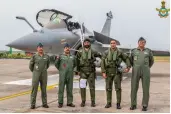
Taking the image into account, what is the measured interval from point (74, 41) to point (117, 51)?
24.9 ft

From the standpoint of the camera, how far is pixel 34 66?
692cm

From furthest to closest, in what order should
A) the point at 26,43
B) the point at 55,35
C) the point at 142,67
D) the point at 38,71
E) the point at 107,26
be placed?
the point at 107,26, the point at 55,35, the point at 26,43, the point at 38,71, the point at 142,67

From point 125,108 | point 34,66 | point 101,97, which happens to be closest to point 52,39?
point 101,97

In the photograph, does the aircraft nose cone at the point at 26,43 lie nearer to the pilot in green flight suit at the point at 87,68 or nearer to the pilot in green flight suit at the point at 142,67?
the pilot in green flight suit at the point at 87,68

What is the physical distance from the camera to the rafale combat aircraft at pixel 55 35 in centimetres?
1239

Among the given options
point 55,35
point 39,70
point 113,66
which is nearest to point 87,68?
point 113,66

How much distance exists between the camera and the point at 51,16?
14.2 meters

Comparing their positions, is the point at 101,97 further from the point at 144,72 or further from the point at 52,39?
the point at 52,39

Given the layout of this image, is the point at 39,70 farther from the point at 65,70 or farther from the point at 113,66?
the point at 113,66

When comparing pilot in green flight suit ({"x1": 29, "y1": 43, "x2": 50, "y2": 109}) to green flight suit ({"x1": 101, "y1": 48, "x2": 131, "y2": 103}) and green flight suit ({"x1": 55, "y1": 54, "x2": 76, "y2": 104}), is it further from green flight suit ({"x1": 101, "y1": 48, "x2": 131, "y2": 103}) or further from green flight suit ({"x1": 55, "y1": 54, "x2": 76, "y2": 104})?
green flight suit ({"x1": 101, "y1": 48, "x2": 131, "y2": 103})

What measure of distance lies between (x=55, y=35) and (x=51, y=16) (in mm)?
1453

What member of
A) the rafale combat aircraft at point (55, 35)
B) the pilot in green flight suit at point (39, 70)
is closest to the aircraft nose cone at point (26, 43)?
the rafale combat aircraft at point (55, 35)

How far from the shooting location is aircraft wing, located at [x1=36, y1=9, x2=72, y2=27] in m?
14.1

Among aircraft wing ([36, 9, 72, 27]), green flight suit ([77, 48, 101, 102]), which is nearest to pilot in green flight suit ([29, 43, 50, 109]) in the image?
green flight suit ([77, 48, 101, 102])
